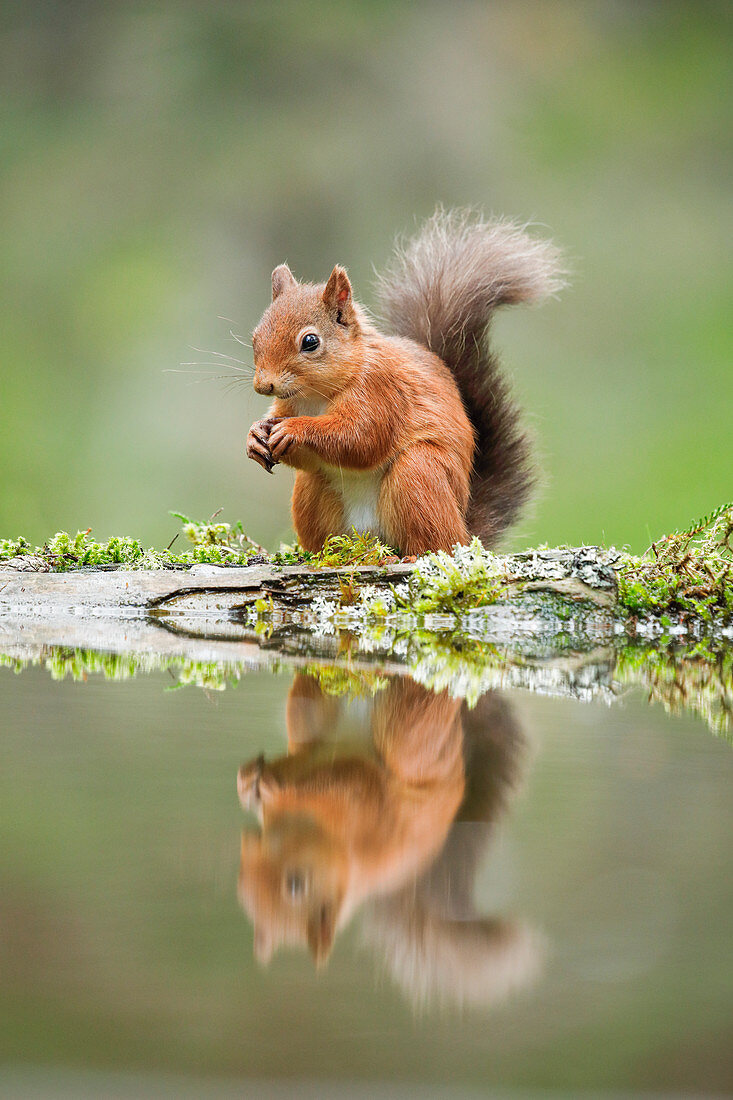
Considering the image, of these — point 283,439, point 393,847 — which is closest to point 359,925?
A: point 393,847

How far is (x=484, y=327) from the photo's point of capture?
9.65ft

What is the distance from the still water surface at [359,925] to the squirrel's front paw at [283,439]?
151 cm

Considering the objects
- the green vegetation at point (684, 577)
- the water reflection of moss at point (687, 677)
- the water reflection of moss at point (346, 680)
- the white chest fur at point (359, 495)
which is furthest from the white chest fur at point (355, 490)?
the water reflection of moss at point (346, 680)

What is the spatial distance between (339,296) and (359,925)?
2154mm

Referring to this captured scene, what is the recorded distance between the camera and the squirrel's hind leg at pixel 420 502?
2.46 metres

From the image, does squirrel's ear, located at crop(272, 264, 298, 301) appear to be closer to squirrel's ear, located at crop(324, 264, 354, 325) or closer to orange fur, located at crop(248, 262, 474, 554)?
orange fur, located at crop(248, 262, 474, 554)

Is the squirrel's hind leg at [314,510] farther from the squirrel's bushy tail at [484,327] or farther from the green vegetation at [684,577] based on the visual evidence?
the green vegetation at [684,577]

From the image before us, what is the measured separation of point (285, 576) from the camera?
2320mm

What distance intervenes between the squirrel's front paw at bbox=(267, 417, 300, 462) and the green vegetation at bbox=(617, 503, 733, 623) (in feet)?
2.85

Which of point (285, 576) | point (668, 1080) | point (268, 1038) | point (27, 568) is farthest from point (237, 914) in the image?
point (27, 568)

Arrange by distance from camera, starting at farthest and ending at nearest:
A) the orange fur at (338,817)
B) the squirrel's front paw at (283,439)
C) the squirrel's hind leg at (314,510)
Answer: the squirrel's hind leg at (314,510) < the squirrel's front paw at (283,439) < the orange fur at (338,817)

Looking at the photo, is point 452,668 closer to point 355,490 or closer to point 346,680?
point 346,680

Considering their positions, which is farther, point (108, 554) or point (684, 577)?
point (108, 554)

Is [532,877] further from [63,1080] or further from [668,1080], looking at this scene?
[63,1080]
